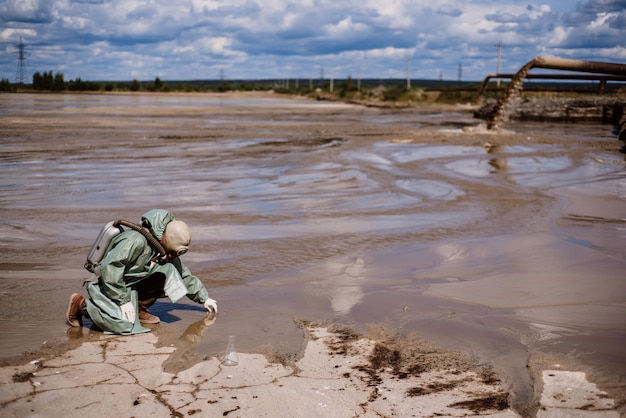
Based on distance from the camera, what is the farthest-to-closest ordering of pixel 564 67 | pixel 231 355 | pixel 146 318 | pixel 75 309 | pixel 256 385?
pixel 564 67 < pixel 146 318 < pixel 75 309 < pixel 231 355 < pixel 256 385

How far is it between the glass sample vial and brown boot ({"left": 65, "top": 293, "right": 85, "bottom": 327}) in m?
1.29

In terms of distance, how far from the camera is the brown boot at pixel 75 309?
5605 mm

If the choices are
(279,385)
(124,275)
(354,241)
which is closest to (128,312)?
(124,275)

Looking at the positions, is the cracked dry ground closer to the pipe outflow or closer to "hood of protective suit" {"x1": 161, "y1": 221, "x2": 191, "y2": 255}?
"hood of protective suit" {"x1": 161, "y1": 221, "x2": 191, "y2": 255}

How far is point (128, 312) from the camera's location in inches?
217

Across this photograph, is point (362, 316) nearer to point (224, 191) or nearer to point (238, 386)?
point (238, 386)

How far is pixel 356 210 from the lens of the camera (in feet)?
36.2

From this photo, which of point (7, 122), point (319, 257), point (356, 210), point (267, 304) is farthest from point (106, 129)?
point (267, 304)

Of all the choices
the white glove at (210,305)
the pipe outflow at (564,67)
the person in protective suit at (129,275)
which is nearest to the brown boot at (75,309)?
the person in protective suit at (129,275)

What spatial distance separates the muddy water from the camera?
5766mm

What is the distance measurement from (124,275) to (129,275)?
44 millimetres

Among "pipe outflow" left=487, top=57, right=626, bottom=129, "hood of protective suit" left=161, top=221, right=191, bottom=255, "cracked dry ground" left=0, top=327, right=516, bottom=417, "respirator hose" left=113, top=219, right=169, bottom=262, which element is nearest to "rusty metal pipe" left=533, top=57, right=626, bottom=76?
"pipe outflow" left=487, top=57, right=626, bottom=129

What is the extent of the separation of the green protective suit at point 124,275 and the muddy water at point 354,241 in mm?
349

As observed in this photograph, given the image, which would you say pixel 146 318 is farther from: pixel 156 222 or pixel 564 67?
pixel 564 67
